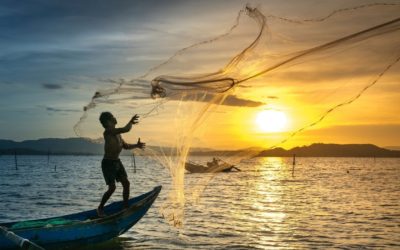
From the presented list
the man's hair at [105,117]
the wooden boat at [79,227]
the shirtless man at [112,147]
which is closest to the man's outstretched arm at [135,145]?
the shirtless man at [112,147]

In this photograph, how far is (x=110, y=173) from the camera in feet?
46.0

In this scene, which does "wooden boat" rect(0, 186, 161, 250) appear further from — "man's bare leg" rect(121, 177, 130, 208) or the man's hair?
the man's hair

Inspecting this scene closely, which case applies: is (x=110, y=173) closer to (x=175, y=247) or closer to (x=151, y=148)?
(x=151, y=148)

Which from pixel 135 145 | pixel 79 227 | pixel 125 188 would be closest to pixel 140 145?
pixel 135 145

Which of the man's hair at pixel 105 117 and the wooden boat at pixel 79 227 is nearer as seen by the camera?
the wooden boat at pixel 79 227

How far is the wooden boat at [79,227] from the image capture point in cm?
1344

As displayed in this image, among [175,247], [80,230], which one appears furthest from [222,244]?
[80,230]

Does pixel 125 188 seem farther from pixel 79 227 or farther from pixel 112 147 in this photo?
pixel 79 227

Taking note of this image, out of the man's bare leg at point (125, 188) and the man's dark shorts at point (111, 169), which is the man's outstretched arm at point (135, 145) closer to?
the man's dark shorts at point (111, 169)

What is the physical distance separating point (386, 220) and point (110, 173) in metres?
18.7

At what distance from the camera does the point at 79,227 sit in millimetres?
14195

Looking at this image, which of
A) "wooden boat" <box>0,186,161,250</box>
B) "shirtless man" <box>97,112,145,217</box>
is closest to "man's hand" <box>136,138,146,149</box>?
"shirtless man" <box>97,112,145,217</box>

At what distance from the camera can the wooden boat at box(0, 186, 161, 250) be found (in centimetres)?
1344

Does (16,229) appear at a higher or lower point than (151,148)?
lower
